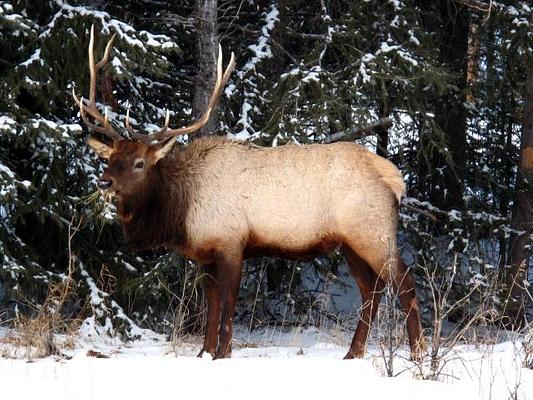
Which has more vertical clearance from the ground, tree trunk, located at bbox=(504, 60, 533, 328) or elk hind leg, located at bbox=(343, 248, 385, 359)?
tree trunk, located at bbox=(504, 60, 533, 328)

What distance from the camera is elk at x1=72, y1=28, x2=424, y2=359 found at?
7188 millimetres

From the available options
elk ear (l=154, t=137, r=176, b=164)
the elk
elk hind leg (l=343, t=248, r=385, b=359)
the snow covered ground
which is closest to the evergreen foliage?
the elk

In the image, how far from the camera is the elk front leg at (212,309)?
23.6 ft

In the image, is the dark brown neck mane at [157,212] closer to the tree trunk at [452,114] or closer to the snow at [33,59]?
the snow at [33,59]

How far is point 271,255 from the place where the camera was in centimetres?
745

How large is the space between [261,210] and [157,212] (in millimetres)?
861

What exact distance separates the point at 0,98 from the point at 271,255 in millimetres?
3131

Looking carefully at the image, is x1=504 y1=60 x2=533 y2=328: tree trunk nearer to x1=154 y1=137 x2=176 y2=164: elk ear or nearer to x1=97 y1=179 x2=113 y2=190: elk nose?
x1=154 y1=137 x2=176 y2=164: elk ear

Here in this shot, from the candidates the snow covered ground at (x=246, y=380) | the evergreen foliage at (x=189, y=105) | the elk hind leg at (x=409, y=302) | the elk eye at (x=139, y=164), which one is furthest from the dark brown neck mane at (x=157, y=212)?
the elk hind leg at (x=409, y=302)

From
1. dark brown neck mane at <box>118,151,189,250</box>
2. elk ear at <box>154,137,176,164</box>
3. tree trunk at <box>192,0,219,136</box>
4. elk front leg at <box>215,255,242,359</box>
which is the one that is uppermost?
tree trunk at <box>192,0,219,136</box>

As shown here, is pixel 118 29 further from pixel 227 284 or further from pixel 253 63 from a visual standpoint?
pixel 227 284

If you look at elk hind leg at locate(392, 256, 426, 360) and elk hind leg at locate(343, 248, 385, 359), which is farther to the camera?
elk hind leg at locate(343, 248, 385, 359)

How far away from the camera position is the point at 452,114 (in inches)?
485

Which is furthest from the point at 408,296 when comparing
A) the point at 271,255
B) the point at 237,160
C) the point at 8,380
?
the point at 8,380
